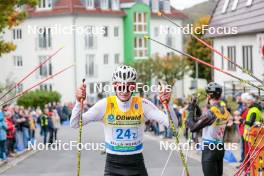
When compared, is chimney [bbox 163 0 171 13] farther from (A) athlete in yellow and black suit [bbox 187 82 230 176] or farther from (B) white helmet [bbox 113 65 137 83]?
(B) white helmet [bbox 113 65 137 83]

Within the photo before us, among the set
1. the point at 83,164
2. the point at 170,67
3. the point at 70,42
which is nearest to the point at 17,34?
the point at 70,42

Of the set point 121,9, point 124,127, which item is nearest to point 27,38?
point 121,9

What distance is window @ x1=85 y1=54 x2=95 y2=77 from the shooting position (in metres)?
57.7

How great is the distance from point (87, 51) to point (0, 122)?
1564 inches

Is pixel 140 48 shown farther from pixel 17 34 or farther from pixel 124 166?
pixel 124 166

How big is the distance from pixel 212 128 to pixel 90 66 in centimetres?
4882

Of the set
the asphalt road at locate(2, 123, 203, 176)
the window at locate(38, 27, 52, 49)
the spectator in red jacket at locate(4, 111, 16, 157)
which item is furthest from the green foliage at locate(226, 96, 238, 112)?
the window at locate(38, 27, 52, 49)

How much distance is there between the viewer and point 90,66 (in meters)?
58.2

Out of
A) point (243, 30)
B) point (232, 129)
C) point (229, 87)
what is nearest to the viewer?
point (232, 129)

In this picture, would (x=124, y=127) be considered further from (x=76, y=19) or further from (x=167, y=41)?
(x=167, y=41)

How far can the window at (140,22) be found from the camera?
205 feet

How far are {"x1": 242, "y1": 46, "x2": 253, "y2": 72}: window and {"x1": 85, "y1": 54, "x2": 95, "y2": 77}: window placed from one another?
101 ft

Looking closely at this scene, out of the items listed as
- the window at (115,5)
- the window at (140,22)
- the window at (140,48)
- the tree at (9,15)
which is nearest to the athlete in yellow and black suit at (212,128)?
the tree at (9,15)

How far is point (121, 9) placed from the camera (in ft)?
204
